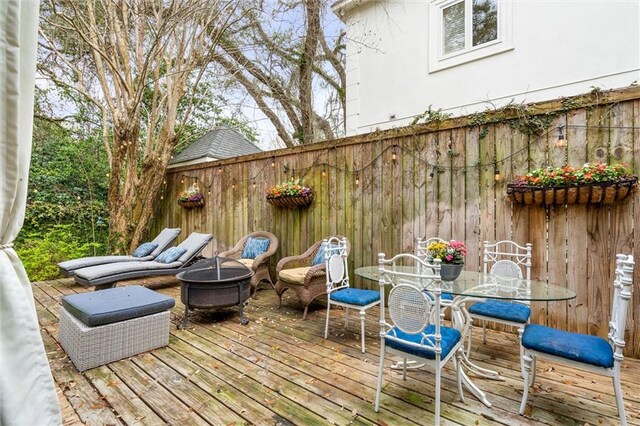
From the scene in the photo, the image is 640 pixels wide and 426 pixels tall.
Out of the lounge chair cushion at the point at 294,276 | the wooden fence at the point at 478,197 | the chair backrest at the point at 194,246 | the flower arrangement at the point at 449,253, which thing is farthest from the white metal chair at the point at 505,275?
the chair backrest at the point at 194,246

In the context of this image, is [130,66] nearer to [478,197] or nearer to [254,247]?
[254,247]

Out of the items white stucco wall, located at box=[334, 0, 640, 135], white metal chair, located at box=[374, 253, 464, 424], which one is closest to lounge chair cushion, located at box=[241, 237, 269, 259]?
white stucco wall, located at box=[334, 0, 640, 135]

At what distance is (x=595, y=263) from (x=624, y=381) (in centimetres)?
92

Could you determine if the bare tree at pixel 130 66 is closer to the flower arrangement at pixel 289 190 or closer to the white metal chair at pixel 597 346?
the flower arrangement at pixel 289 190

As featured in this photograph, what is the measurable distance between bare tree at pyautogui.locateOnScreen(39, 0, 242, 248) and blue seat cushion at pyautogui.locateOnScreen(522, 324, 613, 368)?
5.79m

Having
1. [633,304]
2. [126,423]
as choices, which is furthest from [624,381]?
[126,423]

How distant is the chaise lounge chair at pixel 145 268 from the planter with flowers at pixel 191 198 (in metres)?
1.01

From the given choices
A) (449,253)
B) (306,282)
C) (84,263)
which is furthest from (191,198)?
(449,253)

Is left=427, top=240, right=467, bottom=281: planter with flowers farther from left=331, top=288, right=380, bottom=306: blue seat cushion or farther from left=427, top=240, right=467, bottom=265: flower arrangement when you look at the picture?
left=331, top=288, right=380, bottom=306: blue seat cushion

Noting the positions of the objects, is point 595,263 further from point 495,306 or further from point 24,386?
point 24,386

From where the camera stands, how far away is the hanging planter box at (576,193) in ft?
8.25

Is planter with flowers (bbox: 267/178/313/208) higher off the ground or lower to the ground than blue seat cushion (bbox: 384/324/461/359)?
higher

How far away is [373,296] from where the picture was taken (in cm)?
301

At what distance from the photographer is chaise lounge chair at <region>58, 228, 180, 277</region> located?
4.70 m
